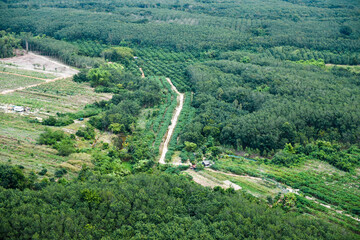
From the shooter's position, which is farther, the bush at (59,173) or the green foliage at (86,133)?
the green foliage at (86,133)

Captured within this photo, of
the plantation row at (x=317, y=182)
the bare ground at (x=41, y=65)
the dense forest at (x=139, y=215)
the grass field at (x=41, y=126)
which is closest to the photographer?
the dense forest at (x=139, y=215)

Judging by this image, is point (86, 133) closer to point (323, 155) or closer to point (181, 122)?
point (181, 122)

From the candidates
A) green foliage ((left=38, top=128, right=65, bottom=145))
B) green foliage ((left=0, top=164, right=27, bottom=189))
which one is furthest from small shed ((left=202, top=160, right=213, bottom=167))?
green foliage ((left=0, top=164, right=27, bottom=189))

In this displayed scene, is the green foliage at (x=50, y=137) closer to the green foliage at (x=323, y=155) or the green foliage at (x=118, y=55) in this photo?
the green foliage at (x=323, y=155)

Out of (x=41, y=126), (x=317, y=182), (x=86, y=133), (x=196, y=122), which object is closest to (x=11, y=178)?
(x=86, y=133)

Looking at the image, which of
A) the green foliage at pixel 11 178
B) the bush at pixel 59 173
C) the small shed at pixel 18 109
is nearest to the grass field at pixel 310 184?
the bush at pixel 59 173

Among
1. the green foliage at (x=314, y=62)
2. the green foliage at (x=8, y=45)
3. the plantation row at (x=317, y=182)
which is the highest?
the green foliage at (x=314, y=62)
